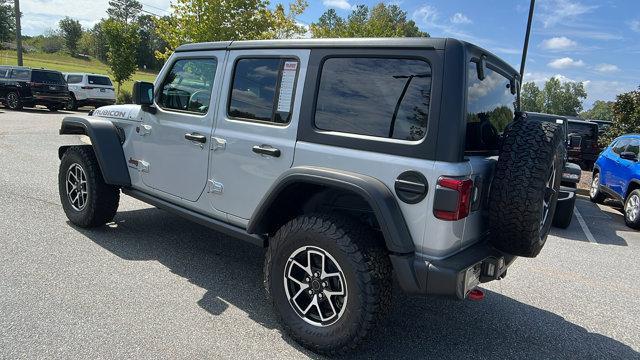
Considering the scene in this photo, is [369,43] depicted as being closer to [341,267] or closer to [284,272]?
[341,267]

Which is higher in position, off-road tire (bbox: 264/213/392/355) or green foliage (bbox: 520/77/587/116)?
green foliage (bbox: 520/77/587/116)

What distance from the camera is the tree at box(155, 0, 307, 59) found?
1633 cm

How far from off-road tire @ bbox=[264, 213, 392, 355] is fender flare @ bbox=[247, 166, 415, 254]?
0.18 meters

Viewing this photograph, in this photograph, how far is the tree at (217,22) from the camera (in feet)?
53.6

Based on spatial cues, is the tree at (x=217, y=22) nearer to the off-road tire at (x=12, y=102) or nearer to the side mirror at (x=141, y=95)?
the off-road tire at (x=12, y=102)

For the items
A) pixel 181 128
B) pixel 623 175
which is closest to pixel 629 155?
pixel 623 175

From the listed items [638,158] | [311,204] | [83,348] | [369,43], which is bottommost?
[83,348]

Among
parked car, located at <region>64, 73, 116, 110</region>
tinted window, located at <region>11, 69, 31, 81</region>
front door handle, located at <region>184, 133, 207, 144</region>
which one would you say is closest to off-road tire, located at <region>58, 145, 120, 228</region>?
front door handle, located at <region>184, 133, 207, 144</region>

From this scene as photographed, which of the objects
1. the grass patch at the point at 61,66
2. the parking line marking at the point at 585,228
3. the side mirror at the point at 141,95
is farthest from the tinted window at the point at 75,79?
the parking line marking at the point at 585,228

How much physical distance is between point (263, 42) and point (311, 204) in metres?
1.27

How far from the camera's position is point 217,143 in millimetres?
3451

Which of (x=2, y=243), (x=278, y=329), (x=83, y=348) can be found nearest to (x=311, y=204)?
(x=278, y=329)

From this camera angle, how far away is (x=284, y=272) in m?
2.92

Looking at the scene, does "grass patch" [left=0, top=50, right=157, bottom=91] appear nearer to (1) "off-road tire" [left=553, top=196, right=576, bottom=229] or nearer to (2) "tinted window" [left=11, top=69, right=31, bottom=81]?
(2) "tinted window" [left=11, top=69, right=31, bottom=81]
